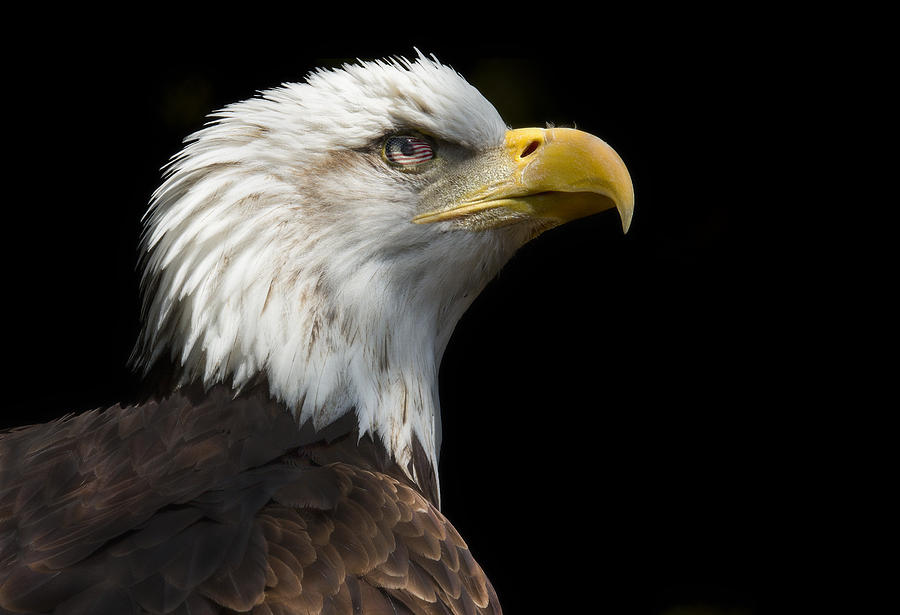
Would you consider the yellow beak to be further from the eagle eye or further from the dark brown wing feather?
the dark brown wing feather

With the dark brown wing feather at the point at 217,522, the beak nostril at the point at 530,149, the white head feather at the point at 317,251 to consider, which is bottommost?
the dark brown wing feather at the point at 217,522

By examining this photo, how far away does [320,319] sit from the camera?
2518 mm

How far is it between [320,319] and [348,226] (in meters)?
0.23

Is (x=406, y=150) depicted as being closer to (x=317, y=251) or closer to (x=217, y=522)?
(x=317, y=251)

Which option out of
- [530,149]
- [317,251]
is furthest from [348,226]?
[530,149]

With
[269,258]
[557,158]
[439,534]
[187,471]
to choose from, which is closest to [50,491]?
[187,471]

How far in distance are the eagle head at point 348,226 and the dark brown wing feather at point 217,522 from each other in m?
0.11

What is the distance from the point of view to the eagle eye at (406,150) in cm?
265

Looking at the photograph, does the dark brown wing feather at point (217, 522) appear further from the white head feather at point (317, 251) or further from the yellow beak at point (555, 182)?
the yellow beak at point (555, 182)

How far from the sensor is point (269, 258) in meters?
2.50

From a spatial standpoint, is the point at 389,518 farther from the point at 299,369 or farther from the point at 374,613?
the point at 299,369

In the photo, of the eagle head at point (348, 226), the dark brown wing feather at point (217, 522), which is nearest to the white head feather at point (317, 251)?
the eagle head at point (348, 226)

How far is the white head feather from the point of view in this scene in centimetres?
251

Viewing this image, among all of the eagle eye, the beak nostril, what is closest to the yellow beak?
the beak nostril
